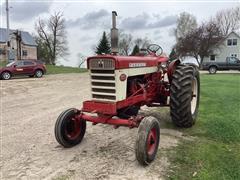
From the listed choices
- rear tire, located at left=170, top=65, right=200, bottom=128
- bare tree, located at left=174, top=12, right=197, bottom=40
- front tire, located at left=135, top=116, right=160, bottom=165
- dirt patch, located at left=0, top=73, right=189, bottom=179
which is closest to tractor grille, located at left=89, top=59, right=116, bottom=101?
front tire, located at left=135, top=116, right=160, bottom=165

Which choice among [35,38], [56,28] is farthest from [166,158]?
[35,38]

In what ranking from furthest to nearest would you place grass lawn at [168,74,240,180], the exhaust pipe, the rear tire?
1. the rear tire
2. the exhaust pipe
3. grass lawn at [168,74,240,180]

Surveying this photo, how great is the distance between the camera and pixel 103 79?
17.5 feet

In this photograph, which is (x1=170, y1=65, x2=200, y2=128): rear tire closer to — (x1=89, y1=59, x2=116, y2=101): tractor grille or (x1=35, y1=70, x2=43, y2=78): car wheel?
(x1=89, y1=59, x2=116, y2=101): tractor grille

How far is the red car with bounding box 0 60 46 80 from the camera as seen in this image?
2280 cm

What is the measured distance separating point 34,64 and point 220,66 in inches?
792

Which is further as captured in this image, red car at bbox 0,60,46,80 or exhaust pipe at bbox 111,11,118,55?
red car at bbox 0,60,46,80

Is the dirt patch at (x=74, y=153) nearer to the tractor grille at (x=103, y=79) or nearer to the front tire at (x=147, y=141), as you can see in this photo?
the front tire at (x=147, y=141)

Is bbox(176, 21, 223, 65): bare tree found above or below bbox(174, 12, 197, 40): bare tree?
below

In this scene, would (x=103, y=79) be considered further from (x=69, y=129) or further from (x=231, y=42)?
(x=231, y=42)

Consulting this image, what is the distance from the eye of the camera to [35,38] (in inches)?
2660

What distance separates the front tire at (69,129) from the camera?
552cm

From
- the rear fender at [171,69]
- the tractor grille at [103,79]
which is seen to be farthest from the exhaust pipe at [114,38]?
the rear fender at [171,69]

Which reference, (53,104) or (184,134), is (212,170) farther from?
(53,104)
